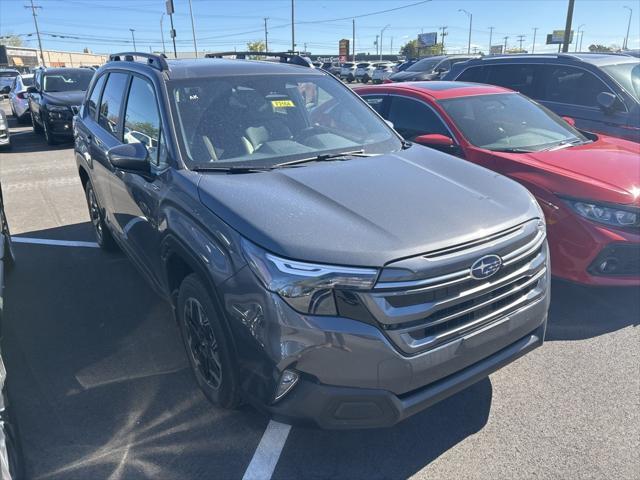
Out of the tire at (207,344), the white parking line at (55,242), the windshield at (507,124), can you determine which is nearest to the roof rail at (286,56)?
the windshield at (507,124)

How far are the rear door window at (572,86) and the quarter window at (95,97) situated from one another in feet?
18.8

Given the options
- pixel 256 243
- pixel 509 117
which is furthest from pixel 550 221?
pixel 256 243

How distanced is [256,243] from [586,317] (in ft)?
9.75

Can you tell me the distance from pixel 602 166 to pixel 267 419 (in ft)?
11.0

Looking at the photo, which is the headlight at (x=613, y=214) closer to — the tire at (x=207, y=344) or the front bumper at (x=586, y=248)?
the front bumper at (x=586, y=248)

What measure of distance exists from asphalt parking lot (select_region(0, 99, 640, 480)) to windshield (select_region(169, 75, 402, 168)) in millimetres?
1482

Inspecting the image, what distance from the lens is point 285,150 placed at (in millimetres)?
3307

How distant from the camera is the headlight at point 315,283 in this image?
214 cm

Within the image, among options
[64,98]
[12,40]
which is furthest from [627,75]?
[12,40]

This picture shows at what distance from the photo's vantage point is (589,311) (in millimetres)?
4094

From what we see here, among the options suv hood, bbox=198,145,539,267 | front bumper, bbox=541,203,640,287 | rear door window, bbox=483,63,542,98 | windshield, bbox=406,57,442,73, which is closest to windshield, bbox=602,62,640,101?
rear door window, bbox=483,63,542,98

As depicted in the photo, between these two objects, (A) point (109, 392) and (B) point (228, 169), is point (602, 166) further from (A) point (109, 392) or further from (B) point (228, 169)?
(A) point (109, 392)

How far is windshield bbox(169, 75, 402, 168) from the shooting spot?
3.15 metres

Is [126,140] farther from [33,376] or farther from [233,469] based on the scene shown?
[233,469]
